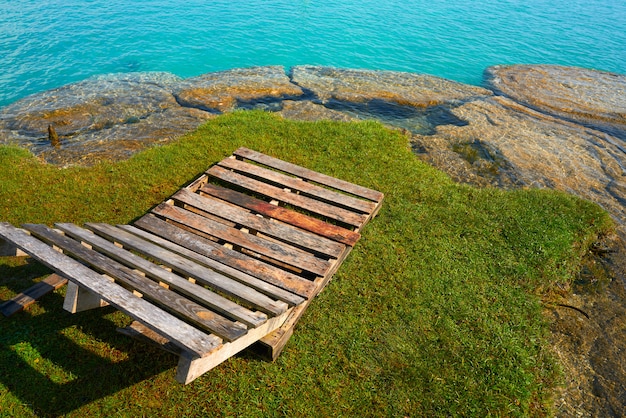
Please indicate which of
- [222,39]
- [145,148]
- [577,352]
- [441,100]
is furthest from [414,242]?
[222,39]

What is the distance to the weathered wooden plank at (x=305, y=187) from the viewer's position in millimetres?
6784

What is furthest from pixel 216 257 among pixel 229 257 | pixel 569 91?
pixel 569 91

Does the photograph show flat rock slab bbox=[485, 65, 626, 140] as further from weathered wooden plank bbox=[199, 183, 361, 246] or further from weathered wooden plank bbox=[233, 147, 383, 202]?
weathered wooden plank bbox=[199, 183, 361, 246]

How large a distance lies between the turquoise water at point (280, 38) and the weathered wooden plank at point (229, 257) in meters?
13.7

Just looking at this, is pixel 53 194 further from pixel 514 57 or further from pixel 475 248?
pixel 514 57

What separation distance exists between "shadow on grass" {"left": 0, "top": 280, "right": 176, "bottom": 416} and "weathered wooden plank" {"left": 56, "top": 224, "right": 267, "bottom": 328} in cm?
131

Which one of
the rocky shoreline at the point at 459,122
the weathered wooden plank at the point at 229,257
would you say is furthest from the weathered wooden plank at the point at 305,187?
the rocky shoreline at the point at 459,122

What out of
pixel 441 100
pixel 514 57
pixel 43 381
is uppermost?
pixel 514 57

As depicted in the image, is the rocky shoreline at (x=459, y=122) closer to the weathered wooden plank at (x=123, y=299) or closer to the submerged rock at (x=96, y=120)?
the submerged rock at (x=96, y=120)

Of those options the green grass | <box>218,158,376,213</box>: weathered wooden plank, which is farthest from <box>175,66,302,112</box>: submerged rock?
<box>218,158,376,213</box>: weathered wooden plank

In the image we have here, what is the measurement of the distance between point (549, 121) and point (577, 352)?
9.30 meters

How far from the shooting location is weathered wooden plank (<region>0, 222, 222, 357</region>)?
9.71 ft

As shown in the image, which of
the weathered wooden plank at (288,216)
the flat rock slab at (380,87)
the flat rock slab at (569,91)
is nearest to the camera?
the weathered wooden plank at (288,216)

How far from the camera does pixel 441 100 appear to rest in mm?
13320
